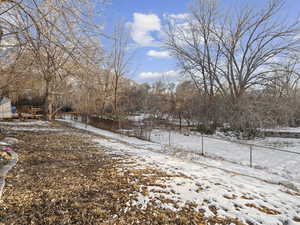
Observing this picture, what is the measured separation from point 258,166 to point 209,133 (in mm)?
8888

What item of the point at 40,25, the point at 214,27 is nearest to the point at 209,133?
the point at 214,27

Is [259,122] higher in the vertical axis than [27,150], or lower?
higher

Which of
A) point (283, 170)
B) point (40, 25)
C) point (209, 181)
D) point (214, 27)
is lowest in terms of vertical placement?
point (283, 170)

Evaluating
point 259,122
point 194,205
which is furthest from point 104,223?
point 259,122

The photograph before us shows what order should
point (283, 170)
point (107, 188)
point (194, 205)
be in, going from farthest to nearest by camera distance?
1. point (283, 170)
2. point (107, 188)
3. point (194, 205)

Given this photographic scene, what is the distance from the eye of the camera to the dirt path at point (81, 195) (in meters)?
2.21

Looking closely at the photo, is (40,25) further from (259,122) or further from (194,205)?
(259,122)

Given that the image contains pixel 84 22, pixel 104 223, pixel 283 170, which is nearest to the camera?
pixel 104 223

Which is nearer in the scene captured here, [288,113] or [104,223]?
[104,223]

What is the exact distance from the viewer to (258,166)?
668cm

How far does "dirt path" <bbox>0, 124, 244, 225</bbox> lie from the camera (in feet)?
7.25

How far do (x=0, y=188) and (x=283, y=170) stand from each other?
831 centimetres

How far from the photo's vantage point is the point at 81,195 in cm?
274

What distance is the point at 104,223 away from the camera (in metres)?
2.10
